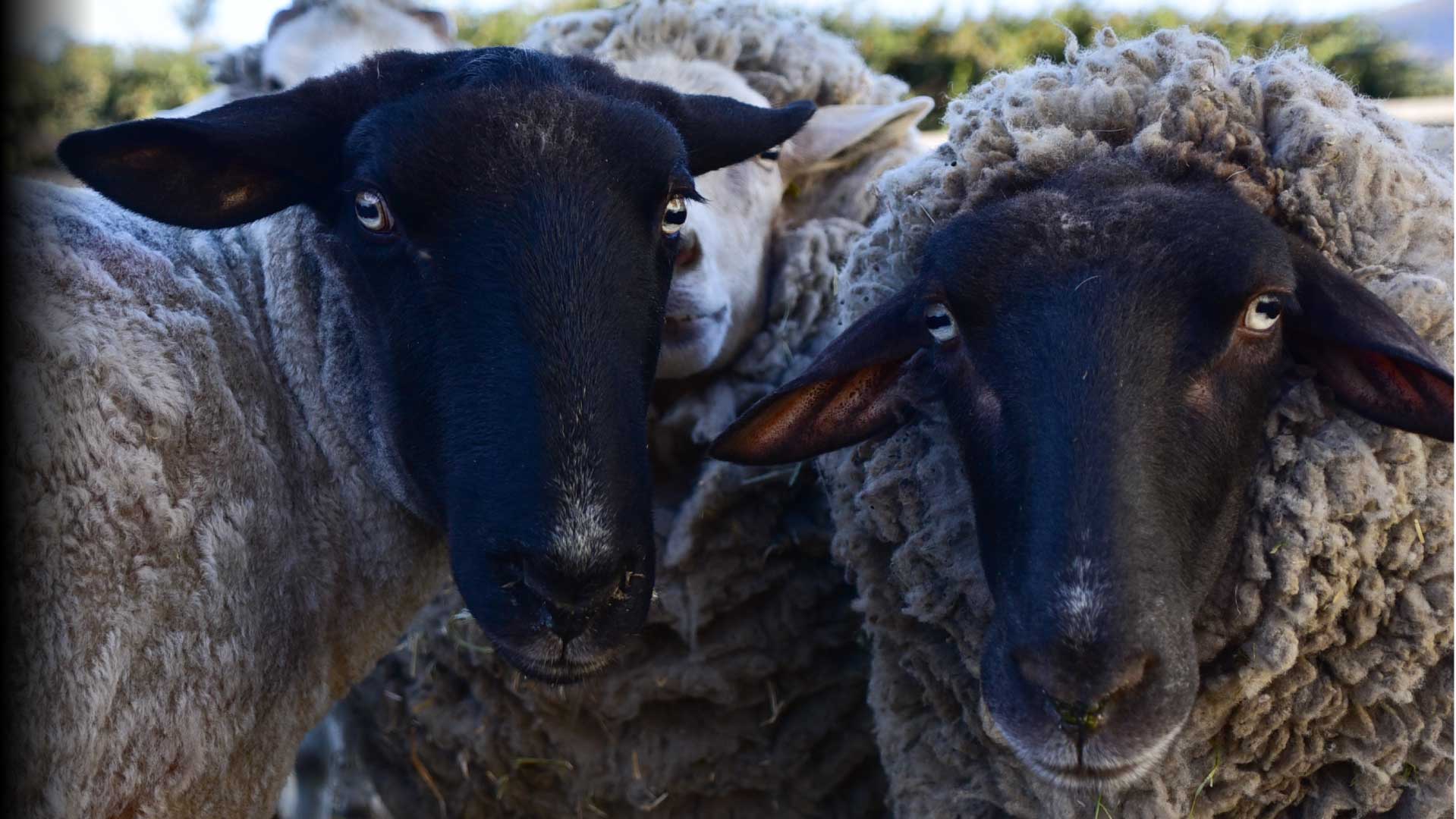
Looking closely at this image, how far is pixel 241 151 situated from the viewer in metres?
2.45

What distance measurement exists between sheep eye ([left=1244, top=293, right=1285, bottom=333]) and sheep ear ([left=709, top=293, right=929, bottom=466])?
0.63 metres

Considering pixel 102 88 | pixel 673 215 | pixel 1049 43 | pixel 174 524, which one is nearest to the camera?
pixel 174 524

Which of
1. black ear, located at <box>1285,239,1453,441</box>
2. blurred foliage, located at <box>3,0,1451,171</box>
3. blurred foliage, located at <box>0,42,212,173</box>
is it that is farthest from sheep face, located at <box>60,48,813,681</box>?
blurred foliage, located at <box>0,42,212,173</box>

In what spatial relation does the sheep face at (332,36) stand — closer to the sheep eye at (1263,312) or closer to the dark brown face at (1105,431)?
the dark brown face at (1105,431)

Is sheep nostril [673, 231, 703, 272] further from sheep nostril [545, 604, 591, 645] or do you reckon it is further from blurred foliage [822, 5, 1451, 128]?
blurred foliage [822, 5, 1451, 128]

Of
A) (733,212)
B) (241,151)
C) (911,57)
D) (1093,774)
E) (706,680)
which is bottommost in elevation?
(911,57)

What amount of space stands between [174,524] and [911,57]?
816cm

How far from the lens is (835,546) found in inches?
A: 116

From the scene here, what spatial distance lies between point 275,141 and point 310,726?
1263mm

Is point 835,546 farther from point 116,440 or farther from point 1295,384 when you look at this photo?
point 116,440

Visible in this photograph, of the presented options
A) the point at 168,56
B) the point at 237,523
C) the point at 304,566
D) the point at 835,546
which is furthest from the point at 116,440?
the point at 168,56

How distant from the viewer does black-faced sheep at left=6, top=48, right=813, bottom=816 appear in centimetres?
221

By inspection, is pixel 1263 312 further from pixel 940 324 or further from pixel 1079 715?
pixel 1079 715

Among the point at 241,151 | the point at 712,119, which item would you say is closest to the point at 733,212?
the point at 712,119
